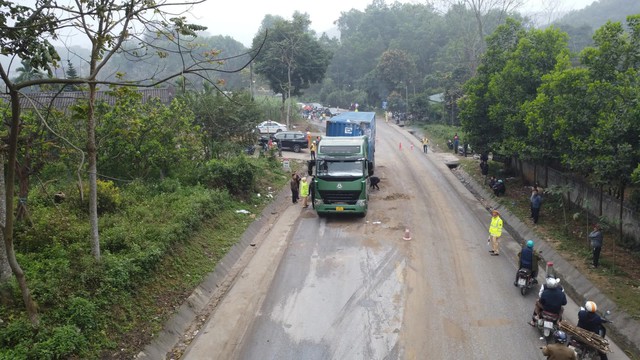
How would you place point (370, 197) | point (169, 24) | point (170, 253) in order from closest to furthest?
point (169, 24) < point (170, 253) < point (370, 197)

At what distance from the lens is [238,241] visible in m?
16.9

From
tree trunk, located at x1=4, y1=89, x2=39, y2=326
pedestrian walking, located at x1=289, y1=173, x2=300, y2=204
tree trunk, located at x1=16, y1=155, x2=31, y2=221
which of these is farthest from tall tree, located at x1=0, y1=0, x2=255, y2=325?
pedestrian walking, located at x1=289, y1=173, x2=300, y2=204

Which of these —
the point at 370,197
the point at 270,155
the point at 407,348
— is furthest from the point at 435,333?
the point at 270,155

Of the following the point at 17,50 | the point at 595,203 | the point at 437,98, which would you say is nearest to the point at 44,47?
the point at 17,50

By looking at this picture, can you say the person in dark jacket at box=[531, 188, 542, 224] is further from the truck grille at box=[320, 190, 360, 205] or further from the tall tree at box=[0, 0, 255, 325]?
the tall tree at box=[0, 0, 255, 325]

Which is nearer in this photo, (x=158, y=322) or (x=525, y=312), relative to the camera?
(x=158, y=322)

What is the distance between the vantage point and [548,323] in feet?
33.9

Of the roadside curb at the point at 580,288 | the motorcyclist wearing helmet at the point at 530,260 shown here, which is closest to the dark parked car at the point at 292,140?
the roadside curb at the point at 580,288

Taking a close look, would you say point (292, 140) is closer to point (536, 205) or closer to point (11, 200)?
point (536, 205)

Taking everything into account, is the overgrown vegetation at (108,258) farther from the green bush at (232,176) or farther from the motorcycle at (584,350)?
the motorcycle at (584,350)

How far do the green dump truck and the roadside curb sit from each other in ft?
19.6

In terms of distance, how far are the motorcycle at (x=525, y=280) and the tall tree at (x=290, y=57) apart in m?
38.9

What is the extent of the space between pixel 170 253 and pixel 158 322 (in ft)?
9.99

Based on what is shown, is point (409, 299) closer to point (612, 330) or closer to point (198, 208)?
point (612, 330)
